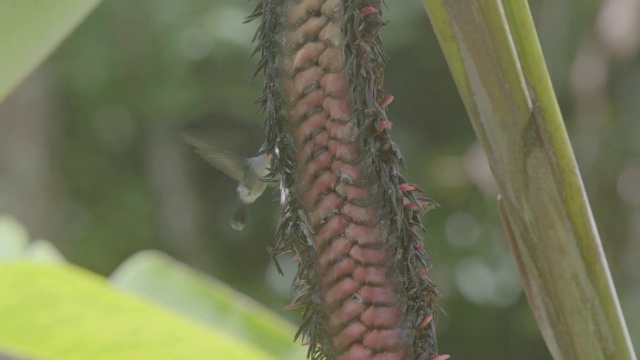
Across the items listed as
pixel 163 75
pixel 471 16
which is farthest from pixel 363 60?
pixel 163 75

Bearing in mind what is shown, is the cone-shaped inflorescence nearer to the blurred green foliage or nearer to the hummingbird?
the blurred green foliage

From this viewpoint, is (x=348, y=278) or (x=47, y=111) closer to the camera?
(x=348, y=278)

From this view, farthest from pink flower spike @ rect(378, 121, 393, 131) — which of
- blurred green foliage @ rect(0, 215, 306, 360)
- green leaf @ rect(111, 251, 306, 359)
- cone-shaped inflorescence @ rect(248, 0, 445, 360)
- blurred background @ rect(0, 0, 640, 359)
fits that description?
blurred background @ rect(0, 0, 640, 359)

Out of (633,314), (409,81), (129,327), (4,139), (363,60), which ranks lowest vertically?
(129,327)

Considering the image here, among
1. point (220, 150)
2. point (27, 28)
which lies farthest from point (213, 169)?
point (27, 28)

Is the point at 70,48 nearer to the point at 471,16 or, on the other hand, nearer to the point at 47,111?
the point at 47,111

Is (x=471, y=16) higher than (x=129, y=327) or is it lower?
higher
